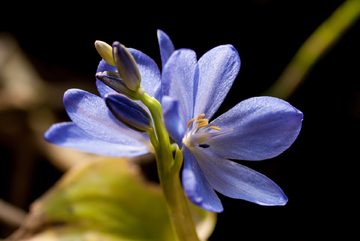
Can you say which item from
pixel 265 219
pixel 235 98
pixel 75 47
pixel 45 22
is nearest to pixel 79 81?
pixel 75 47

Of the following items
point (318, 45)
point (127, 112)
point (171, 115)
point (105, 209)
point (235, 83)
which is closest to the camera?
point (171, 115)

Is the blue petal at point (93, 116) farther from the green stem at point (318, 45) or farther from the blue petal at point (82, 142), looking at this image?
the green stem at point (318, 45)

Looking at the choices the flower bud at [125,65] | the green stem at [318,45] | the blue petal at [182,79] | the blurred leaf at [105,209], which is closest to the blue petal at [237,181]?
the blue petal at [182,79]

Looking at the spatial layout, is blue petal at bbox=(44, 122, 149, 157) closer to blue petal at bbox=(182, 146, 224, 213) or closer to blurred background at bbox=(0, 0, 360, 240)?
blue petal at bbox=(182, 146, 224, 213)

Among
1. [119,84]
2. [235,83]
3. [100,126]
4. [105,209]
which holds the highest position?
[119,84]

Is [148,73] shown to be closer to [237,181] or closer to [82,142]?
[82,142]

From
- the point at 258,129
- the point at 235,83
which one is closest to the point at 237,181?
the point at 258,129
